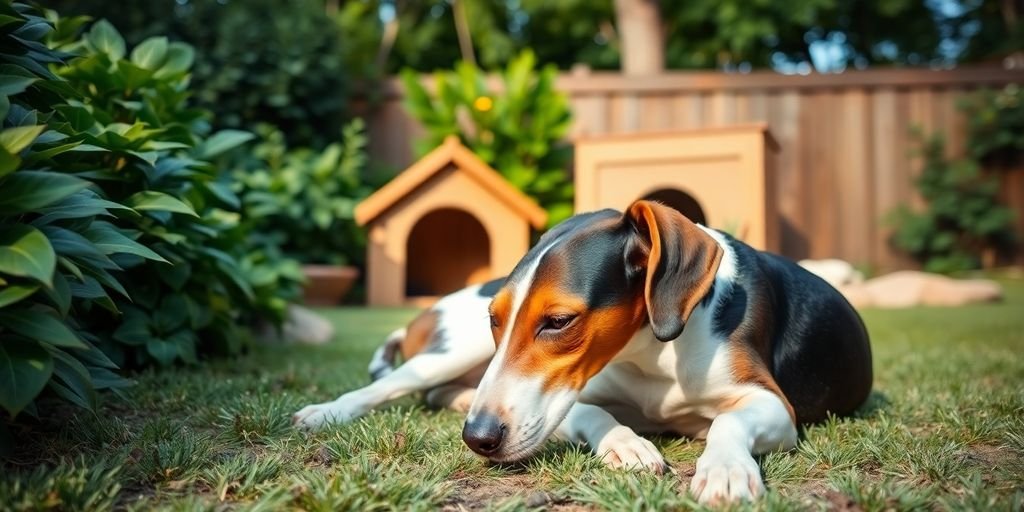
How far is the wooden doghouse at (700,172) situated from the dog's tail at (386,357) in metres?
3.42

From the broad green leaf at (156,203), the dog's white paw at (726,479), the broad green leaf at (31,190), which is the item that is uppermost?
the broad green leaf at (31,190)

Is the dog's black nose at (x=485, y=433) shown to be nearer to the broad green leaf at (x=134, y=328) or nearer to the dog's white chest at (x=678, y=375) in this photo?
the dog's white chest at (x=678, y=375)

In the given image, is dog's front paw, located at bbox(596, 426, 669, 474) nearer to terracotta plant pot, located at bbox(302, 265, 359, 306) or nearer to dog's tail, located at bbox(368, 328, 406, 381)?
dog's tail, located at bbox(368, 328, 406, 381)

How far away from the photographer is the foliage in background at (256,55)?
26.0 ft

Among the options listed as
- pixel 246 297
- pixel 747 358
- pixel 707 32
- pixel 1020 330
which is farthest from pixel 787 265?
pixel 707 32

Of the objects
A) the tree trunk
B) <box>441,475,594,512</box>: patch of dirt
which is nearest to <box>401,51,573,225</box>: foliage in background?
the tree trunk

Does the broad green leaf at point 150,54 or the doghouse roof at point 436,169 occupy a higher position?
the broad green leaf at point 150,54

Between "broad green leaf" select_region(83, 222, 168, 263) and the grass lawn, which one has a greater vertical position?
"broad green leaf" select_region(83, 222, 168, 263)

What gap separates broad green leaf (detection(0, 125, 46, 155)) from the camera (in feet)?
5.77

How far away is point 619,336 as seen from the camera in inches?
86.3

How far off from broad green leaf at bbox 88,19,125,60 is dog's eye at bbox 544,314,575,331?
2292mm

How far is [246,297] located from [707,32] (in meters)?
14.8

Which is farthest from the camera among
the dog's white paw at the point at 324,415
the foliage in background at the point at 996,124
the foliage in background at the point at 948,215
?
the foliage in background at the point at 948,215

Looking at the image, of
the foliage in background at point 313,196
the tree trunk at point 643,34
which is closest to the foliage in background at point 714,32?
the tree trunk at point 643,34
